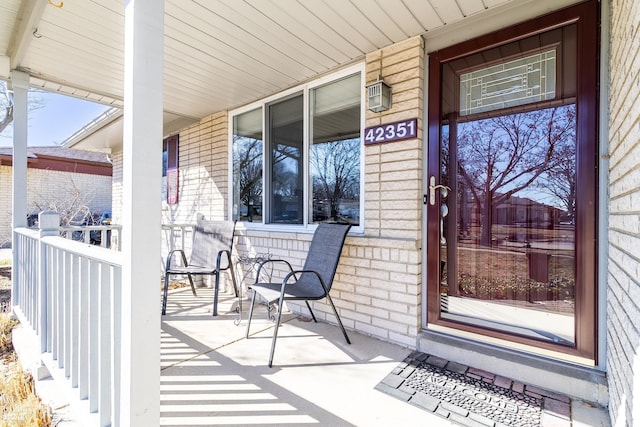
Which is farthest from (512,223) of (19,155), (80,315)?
(19,155)

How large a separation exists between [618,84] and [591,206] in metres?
0.69

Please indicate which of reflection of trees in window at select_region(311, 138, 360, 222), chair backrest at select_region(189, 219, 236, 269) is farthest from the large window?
chair backrest at select_region(189, 219, 236, 269)

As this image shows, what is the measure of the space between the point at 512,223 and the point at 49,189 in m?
13.0

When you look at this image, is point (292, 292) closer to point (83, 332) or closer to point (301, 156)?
point (83, 332)

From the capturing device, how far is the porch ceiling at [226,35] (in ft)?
7.04

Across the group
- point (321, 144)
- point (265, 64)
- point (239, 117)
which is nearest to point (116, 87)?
point (239, 117)

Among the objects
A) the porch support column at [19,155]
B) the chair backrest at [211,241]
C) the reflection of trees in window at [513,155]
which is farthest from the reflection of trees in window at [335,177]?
the porch support column at [19,155]

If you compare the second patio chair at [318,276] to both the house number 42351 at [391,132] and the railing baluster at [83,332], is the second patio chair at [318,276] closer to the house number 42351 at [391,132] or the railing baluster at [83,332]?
the house number 42351 at [391,132]

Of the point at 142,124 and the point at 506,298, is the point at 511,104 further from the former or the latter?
the point at 142,124

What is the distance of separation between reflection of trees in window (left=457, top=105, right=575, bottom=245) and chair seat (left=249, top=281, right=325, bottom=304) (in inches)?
52.0

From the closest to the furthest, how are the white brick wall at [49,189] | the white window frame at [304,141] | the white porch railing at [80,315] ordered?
the white porch railing at [80,315], the white window frame at [304,141], the white brick wall at [49,189]

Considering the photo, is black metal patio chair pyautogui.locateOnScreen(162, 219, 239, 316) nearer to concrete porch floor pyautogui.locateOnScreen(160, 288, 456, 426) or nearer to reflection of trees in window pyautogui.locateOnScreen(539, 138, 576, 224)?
concrete porch floor pyautogui.locateOnScreen(160, 288, 456, 426)

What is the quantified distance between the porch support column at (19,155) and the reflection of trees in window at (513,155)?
3946mm

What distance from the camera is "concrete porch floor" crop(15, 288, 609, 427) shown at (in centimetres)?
169
